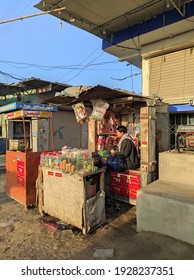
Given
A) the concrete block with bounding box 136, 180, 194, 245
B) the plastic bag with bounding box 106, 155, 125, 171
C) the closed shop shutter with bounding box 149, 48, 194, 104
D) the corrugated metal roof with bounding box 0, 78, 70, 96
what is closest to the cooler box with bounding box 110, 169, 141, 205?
the plastic bag with bounding box 106, 155, 125, 171

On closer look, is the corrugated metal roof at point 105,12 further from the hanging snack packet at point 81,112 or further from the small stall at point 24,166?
the small stall at point 24,166

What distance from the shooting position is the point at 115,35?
9344 millimetres

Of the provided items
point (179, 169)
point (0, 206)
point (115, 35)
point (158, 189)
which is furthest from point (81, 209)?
point (115, 35)

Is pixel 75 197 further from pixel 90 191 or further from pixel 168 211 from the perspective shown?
pixel 168 211

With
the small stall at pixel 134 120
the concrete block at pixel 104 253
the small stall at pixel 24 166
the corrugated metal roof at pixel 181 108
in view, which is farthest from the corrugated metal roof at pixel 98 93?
the corrugated metal roof at pixel 181 108

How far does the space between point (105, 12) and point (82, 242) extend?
7486 mm

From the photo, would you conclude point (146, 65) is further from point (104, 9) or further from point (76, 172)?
point (76, 172)

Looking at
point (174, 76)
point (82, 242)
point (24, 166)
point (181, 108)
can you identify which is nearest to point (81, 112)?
point (24, 166)

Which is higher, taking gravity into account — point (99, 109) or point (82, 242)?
point (99, 109)

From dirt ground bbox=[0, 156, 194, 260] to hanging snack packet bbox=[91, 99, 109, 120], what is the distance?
8.15 feet

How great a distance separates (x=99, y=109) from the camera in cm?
566

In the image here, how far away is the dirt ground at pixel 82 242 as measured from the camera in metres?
3.27
